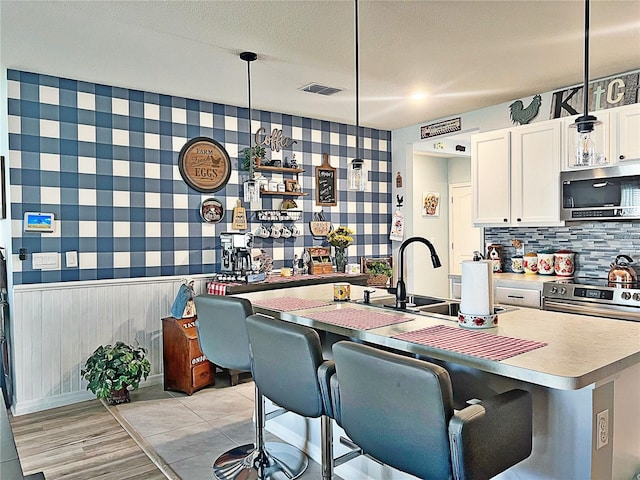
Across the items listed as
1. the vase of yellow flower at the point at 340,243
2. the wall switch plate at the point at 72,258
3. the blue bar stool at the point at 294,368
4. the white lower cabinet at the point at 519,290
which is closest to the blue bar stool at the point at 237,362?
the blue bar stool at the point at 294,368

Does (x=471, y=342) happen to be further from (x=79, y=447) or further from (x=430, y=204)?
(x=430, y=204)

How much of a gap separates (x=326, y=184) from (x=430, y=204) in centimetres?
243

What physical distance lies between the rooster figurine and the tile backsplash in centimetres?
100

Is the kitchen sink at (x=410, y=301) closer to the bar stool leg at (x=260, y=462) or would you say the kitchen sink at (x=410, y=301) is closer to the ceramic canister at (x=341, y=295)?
the ceramic canister at (x=341, y=295)

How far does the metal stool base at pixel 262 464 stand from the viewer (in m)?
2.55

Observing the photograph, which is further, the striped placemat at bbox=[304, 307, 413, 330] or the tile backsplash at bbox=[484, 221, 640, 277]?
the tile backsplash at bbox=[484, 221, 640, 277]

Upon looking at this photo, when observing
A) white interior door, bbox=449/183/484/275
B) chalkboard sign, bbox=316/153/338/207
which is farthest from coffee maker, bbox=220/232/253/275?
white interior door, bbox=449/183/484/275

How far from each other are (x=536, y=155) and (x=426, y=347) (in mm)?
2894

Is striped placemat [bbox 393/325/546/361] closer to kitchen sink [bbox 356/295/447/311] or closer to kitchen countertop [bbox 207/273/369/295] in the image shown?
kitchen sink [bbox 356/295/447/311]

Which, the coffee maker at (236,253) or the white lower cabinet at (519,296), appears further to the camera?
the coffee maker at (236,253)

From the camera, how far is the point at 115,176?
3957 millimetres

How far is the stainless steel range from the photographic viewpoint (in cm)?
329

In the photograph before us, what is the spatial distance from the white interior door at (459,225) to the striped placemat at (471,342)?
5.51 meters

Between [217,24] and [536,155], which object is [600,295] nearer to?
[536,155]
